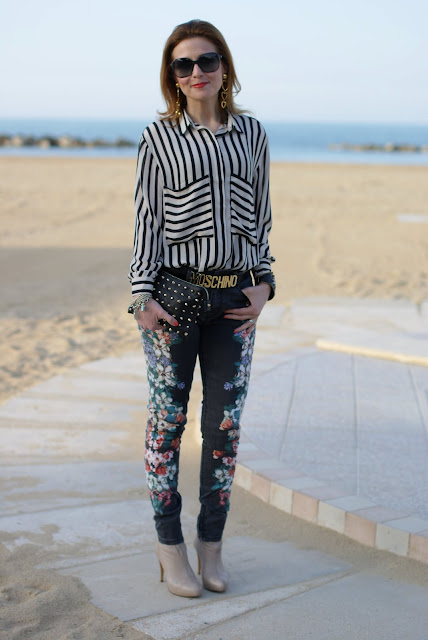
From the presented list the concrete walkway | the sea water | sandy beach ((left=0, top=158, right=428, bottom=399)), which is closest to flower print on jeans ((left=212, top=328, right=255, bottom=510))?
the concrete walkway

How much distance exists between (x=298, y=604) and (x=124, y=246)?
31.7 ft

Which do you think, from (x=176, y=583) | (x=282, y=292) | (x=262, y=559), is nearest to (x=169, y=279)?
(x=176, y=583)

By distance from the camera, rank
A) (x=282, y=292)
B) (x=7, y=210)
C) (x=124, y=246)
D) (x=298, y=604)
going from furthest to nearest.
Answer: (x=7, y=210) < (x=124, y=246) < (x=282, y=292) < (x=298, y=604)

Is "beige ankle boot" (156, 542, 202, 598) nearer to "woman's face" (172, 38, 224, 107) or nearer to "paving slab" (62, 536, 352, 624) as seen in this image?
"paving slab" (62, 536, 352, 624)

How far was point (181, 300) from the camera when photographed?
8.14ft

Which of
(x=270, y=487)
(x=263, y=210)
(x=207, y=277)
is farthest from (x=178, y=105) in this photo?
(x=270, y=487)

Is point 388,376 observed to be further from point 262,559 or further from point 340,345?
point 262,559

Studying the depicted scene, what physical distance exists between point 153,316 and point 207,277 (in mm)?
208

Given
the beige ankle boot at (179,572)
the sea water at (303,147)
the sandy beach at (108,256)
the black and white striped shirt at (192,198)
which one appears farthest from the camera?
the sea water at (303,147)

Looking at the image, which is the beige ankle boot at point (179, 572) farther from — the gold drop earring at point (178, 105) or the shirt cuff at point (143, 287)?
the gold drop earring at point (178, 105)

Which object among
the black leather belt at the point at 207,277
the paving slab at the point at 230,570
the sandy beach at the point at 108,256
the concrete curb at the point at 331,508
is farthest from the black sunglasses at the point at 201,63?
the sandy beach at the point at 108,256

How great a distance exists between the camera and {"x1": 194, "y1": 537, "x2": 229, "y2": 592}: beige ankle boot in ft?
8.95

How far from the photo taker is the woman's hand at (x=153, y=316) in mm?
2488

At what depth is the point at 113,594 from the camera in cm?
272
